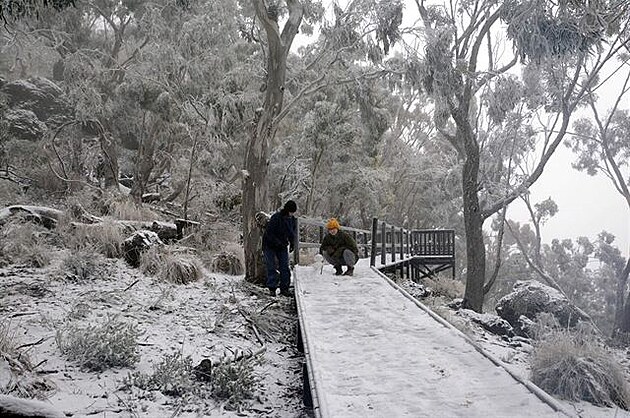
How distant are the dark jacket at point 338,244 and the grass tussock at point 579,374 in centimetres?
440

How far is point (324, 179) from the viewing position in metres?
23.9

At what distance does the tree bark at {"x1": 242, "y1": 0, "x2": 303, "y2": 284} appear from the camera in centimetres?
973

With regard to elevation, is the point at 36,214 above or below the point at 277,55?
below

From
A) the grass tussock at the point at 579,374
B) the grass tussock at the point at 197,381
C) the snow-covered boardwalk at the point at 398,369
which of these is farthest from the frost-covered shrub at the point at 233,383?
the grass tussock at the point at 579,374

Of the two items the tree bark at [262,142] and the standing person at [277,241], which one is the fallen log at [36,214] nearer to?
the tree bark at [262,142]

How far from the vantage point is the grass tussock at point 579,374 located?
4.95 m

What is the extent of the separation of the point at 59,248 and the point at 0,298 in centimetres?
300

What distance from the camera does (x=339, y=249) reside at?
933cm

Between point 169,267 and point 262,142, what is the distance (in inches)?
124

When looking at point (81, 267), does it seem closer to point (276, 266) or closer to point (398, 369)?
point (276, 266)

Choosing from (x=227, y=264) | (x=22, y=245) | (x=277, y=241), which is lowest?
(x=227, y=264)

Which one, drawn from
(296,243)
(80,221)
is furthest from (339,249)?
(80,221)

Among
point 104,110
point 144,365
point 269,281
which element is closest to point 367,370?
point 144,365

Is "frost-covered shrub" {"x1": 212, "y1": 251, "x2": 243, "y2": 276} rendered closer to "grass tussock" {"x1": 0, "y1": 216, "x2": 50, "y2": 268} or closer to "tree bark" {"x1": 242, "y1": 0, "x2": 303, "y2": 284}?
"tree bark" {"x1": 242, "y1": 0, "x2": 303, "y2": 284}
